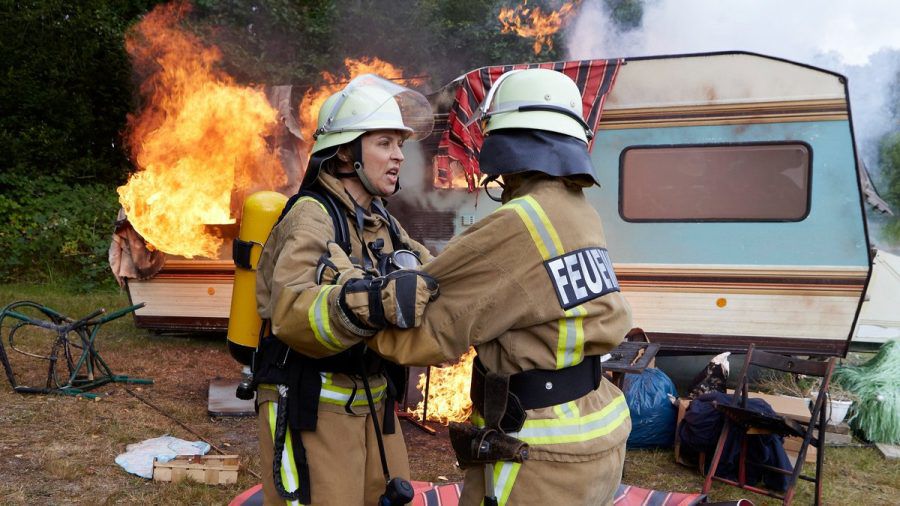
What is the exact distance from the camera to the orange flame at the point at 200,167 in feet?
26.1

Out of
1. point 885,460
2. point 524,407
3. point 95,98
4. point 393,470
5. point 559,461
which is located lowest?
point 885,460

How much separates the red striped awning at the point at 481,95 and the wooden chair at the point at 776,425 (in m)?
Result: 2.71

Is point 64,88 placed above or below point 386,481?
above

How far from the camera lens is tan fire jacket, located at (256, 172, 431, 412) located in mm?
2287

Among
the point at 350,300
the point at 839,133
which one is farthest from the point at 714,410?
the point at 350,300

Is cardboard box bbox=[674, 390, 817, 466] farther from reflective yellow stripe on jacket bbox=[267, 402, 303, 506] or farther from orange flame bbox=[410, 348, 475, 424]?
reflective yellow stripe on jacket bbox=[267, 402, 303, 506]

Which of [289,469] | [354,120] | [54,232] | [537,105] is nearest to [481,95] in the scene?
[354,120]

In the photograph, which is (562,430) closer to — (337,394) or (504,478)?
(504,478)

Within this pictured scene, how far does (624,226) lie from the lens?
707cm

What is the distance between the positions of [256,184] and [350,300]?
245 inches

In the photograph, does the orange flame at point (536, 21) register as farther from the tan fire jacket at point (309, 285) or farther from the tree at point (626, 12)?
the tan fire jacket at point (309, 285)

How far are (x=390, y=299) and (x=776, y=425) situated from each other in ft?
12.8

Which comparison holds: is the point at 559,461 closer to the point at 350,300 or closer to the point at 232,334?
the point at 350,300

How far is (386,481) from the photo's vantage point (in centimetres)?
283
